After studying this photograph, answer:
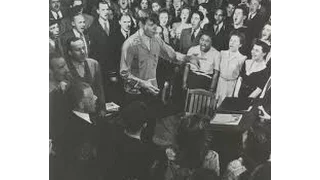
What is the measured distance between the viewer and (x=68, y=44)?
2299mm

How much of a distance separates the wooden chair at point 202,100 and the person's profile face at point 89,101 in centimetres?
56

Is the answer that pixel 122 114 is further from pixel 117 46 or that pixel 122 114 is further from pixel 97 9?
pixel 97 9

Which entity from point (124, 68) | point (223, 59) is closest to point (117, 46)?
point (124, 68)

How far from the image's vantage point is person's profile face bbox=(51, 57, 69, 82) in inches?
90.5

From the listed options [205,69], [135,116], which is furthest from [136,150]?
[205,69]

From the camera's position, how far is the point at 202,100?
2205 millimetres

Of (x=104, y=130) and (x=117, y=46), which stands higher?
(x=117, y=46)

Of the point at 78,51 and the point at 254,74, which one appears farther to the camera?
the point at 78,51

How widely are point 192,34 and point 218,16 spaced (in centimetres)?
18

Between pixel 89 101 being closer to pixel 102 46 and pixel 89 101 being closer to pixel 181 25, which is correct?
pixel 102 46

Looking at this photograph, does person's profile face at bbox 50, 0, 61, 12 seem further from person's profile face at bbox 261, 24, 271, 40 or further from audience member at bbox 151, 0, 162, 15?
person's profile face at bbox 261, 24, 271, 40

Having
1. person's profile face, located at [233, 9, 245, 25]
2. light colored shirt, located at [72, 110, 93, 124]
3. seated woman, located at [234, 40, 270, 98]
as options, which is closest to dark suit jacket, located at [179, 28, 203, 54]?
person's profile face, located at [233, 9, 245, 25]

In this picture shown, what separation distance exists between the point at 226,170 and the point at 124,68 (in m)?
0.84

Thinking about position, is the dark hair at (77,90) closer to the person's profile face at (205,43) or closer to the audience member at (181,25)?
the audience member at (181,25)
